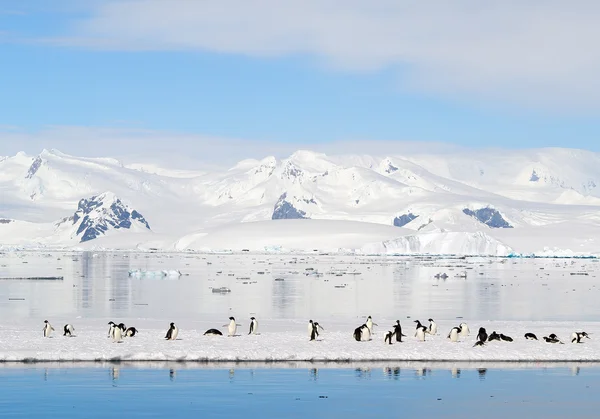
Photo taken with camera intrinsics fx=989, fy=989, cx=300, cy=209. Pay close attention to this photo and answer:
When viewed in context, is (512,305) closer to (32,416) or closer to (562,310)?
(562,310)

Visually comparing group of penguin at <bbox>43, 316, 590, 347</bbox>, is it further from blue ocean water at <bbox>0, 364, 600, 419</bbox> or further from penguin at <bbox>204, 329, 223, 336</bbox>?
blue ocean water at <bbox>0, 364, 600, 419</bbox>

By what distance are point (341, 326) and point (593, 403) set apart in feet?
57.7

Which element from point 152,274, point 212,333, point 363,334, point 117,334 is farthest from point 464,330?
point 152,274

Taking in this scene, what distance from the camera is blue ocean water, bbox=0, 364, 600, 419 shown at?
1997 centimetres

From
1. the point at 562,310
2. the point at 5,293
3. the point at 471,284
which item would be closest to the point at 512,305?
the point at 562,310

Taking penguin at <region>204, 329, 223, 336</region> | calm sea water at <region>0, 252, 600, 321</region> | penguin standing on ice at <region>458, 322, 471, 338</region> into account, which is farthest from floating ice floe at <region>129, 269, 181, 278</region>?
penguin standing on ice at <region>458, 322, 471, 338</region>

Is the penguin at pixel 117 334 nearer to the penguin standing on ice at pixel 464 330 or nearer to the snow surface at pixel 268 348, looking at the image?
the snow surface at pixel 268 348

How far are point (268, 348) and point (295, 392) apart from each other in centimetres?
641

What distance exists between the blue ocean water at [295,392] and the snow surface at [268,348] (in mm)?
1266

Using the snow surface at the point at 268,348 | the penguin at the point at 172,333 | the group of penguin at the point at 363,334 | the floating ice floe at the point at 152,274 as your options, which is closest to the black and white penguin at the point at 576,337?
the group of penguin at the point at 363,334

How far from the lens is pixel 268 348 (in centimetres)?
A: 2844

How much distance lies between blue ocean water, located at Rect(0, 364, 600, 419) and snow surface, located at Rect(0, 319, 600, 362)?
1.27 meters

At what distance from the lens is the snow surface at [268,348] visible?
2698 centimetres

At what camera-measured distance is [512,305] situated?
171 ft
